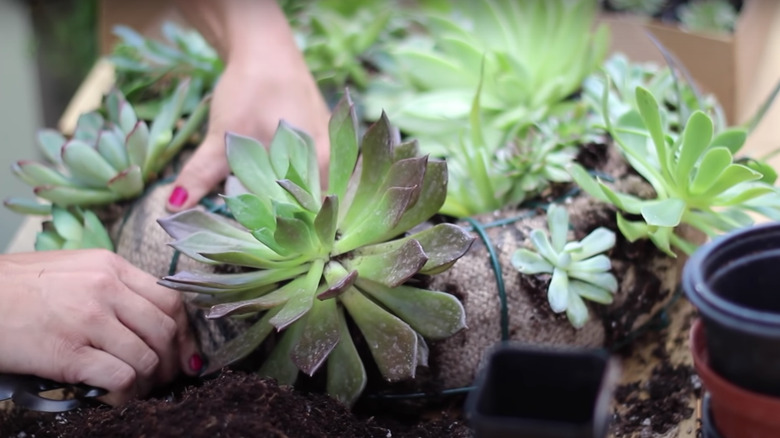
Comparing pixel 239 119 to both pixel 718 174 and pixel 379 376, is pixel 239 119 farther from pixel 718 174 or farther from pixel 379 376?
pixel 718 174

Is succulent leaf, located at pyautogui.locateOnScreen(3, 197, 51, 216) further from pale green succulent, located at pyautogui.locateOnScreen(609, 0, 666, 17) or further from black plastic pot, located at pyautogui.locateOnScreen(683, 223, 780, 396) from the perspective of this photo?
pale green succulent, located at pyautogui.locateOnScreen(609, 0, 666, 17)

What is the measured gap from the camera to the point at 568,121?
39.2 inches

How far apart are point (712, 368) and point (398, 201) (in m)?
0.30

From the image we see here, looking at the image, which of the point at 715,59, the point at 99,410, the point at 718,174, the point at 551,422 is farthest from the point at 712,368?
the point at 715,59

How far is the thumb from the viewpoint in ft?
2.79

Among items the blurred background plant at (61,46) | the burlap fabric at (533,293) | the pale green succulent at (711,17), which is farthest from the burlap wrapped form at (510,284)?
the blurred background plant at (61,46)

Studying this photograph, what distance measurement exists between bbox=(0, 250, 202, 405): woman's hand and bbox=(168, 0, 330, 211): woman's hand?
0.13 metres

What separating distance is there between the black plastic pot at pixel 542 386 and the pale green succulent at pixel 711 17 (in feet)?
4.86

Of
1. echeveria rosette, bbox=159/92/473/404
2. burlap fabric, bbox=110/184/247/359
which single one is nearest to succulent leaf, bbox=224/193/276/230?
echeveria rosette, bbox=159/92/473/404

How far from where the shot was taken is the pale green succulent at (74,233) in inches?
34.2

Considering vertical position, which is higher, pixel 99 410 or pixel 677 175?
pixel 677 175

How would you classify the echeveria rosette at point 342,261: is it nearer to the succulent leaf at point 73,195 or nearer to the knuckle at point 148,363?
the knuckle at point 148,363

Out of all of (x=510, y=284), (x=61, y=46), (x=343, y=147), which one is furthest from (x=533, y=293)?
(x=61, y=46)

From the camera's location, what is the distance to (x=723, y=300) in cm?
48
